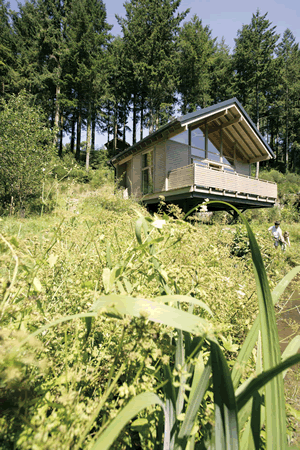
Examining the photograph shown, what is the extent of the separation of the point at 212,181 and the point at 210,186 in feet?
Result: 1.15

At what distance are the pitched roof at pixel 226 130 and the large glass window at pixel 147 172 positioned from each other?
656mm

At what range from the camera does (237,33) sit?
30031 mm

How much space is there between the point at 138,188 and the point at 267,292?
13.9m

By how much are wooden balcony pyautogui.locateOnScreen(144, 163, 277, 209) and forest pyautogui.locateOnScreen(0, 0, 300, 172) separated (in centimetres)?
1301

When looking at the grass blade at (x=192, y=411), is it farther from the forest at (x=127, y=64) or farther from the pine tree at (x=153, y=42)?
the pine tree at (x=153, y=42)

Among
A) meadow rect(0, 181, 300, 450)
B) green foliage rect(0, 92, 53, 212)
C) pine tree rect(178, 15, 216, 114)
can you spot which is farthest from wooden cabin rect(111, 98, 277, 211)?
pine tree rect(178, 15, 216, 114)

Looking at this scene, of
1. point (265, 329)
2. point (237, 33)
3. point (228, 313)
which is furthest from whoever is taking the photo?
point (237, 33)

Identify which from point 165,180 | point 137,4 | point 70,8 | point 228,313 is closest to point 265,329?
point 228,313

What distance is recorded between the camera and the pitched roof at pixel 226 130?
1117 cm

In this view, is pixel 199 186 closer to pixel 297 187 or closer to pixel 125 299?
pixel 125 299

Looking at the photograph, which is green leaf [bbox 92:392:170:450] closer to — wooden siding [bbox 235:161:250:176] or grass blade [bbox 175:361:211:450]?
grass blade [bbox 175:361:211:450]

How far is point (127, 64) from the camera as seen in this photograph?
25.4 m

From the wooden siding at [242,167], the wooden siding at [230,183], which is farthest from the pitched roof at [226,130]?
the wooden siding at [230,183]

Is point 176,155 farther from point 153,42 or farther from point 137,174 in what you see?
point 153,42
